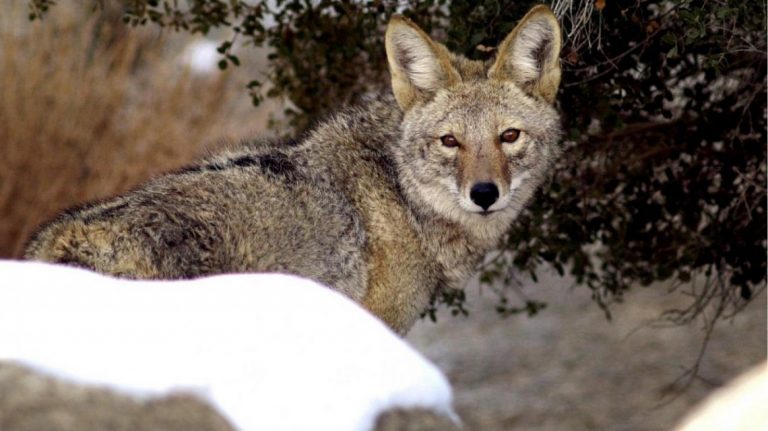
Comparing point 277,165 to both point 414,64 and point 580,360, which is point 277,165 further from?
point 580,360

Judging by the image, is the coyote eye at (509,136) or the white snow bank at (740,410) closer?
the white snow bank at (740,410)

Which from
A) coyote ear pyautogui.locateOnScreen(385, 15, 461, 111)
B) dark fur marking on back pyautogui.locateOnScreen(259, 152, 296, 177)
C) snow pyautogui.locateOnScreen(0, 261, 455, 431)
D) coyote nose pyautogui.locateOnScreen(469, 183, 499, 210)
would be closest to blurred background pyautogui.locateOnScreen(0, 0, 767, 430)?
coyote ear pyautogui.locateOnScreen(385, 15, 461, 111)

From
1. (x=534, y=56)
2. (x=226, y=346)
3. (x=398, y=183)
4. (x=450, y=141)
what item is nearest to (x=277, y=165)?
(x=398, y=183)

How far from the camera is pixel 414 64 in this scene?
473cm

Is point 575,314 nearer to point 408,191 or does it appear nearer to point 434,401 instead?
point 408,191

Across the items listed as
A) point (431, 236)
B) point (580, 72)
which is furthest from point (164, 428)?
point (580, 72)

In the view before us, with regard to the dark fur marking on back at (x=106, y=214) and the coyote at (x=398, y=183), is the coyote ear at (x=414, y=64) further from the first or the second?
the dark fur marking on back at (x=106, y=214)

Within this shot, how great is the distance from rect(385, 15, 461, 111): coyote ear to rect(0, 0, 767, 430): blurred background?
0.79 ft

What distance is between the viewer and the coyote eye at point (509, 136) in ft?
15.0

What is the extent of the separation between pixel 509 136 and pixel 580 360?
3.59 m

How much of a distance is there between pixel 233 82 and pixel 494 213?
5.25 meters

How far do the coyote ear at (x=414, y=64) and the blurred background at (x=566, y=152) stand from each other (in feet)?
0.79

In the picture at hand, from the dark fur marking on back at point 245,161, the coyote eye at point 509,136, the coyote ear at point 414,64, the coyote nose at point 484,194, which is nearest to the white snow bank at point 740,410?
the coyote nose at point 484,194

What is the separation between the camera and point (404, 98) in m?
4.79
